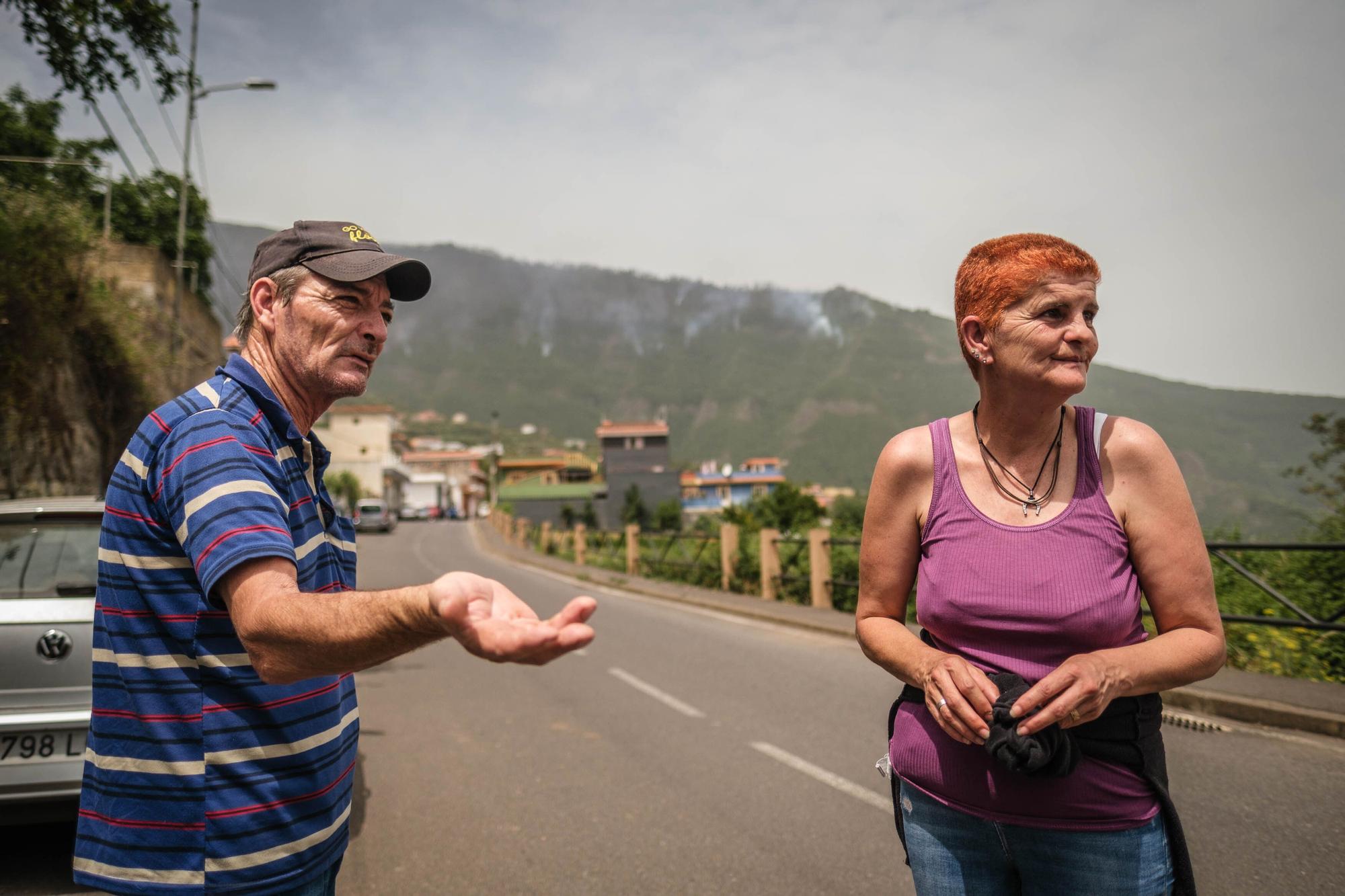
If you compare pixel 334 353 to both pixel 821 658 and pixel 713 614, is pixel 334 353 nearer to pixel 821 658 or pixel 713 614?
pixel 821 658

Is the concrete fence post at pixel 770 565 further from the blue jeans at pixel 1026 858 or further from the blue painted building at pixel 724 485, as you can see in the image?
the blue painted building at pixel 724 485

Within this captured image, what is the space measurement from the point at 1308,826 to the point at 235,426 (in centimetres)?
523

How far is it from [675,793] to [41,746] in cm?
313

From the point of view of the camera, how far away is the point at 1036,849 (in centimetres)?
175

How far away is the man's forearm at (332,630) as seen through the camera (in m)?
1.20

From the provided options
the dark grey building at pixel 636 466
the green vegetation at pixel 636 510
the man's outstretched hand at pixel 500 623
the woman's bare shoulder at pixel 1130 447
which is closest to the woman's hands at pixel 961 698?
the woman's bare shoulder at pixel 1130 447

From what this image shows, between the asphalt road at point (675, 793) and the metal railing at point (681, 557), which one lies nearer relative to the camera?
the asphalt road at point (675, 793)

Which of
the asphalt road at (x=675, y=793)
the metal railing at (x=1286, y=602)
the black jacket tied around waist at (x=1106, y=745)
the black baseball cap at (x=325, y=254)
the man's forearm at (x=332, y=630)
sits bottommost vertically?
the asphalt road at (x=675, y=793)

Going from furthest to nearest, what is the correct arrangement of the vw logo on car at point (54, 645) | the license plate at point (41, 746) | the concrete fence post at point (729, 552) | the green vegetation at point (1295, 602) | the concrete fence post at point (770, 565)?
the concrete fence post at point (729, 552) → the concrete fence post at point (770, 565) → the green vegetation at point (1295, 602) → the vw logo on car at point (54, 645) → the license plate at point (41, 746)

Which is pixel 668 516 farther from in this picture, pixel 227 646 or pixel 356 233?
pixel 227 646

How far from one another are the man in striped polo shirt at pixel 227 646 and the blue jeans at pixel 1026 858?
107cm

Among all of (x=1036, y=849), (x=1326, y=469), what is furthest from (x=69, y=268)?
(x=1326, y=469)

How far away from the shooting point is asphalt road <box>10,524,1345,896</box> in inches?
159

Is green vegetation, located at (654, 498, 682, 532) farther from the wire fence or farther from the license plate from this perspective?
the license plate
